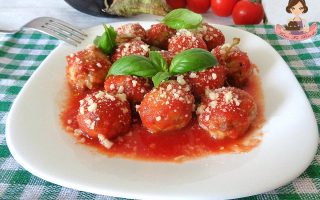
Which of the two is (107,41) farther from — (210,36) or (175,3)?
(175,3)

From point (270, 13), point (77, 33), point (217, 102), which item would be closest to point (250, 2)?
point (270, 13)

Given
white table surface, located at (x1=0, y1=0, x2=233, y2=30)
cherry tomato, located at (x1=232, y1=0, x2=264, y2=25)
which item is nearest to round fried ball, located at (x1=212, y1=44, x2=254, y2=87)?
cherry tomato, located at (x1=232, y1=0, x2=264, y2=25)

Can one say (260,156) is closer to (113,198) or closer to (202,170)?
(202,170)

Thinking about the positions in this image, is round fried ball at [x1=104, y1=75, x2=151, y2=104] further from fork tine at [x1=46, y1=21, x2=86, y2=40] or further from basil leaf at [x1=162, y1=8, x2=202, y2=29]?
fork tine at [x1=46, y1=21, x2=86, y2=40]

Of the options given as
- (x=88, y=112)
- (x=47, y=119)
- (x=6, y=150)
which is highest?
(x=88, y=112)

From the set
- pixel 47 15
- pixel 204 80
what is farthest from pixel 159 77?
pixel 47 15

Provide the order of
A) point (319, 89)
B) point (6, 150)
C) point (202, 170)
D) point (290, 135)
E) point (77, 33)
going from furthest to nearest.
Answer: point (77, 33)
point (319, 89)
point (6, 150)
point (290, 135)
point (202, 170)

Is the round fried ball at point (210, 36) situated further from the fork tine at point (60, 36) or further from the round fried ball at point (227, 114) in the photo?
the fork tine at point (60, 36)
